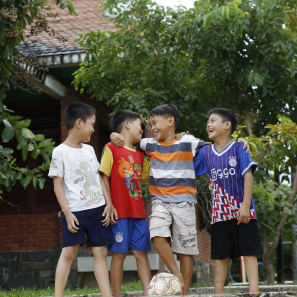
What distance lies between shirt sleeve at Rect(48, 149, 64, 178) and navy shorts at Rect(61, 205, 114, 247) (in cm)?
32

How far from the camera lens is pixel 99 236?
3225 millimetres

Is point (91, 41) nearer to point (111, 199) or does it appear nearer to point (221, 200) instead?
Result: point (111, 199)

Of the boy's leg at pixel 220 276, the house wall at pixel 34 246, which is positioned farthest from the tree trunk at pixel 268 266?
the boy's leg at pixel 220 276

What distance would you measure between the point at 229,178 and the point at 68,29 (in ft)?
18.5

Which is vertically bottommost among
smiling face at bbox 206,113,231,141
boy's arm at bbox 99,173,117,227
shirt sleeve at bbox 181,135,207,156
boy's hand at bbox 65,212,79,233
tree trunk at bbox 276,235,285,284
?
tree trunk at bbox 276,235,285,284

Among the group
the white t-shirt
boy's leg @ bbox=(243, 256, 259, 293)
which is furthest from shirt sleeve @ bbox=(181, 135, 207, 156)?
boy's leg @ bbox=(243, 256, 259, 293)

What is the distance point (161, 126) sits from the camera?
3.54 meters

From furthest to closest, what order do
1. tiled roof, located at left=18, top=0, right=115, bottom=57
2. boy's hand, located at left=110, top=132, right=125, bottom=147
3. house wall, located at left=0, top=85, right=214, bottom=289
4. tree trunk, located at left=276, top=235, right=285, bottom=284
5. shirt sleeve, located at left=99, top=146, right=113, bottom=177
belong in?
tree trunk, located at left=276, top=235, right=285, bottom=284 < house wall, located at left=0, top=85, right=214, bottom=289 < tiled roof, located at left=18, top=0, right=115, bottom=57 < boy's hand, located at left=110, top=132, right=125, bottom=147 < shirt sleeve, located at left=99, top=146, right=113, bottom=177

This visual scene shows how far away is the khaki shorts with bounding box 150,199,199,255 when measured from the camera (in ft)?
10.8

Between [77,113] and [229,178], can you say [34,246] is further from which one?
[229,178]

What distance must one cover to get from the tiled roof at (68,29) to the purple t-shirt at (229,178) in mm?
3379

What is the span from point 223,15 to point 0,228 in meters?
5.09

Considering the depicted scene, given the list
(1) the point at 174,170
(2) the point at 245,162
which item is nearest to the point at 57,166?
(1) the point at 174,170

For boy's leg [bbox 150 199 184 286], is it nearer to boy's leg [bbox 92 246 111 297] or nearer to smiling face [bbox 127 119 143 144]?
boy's leg [bbox 92 246 111 297]
